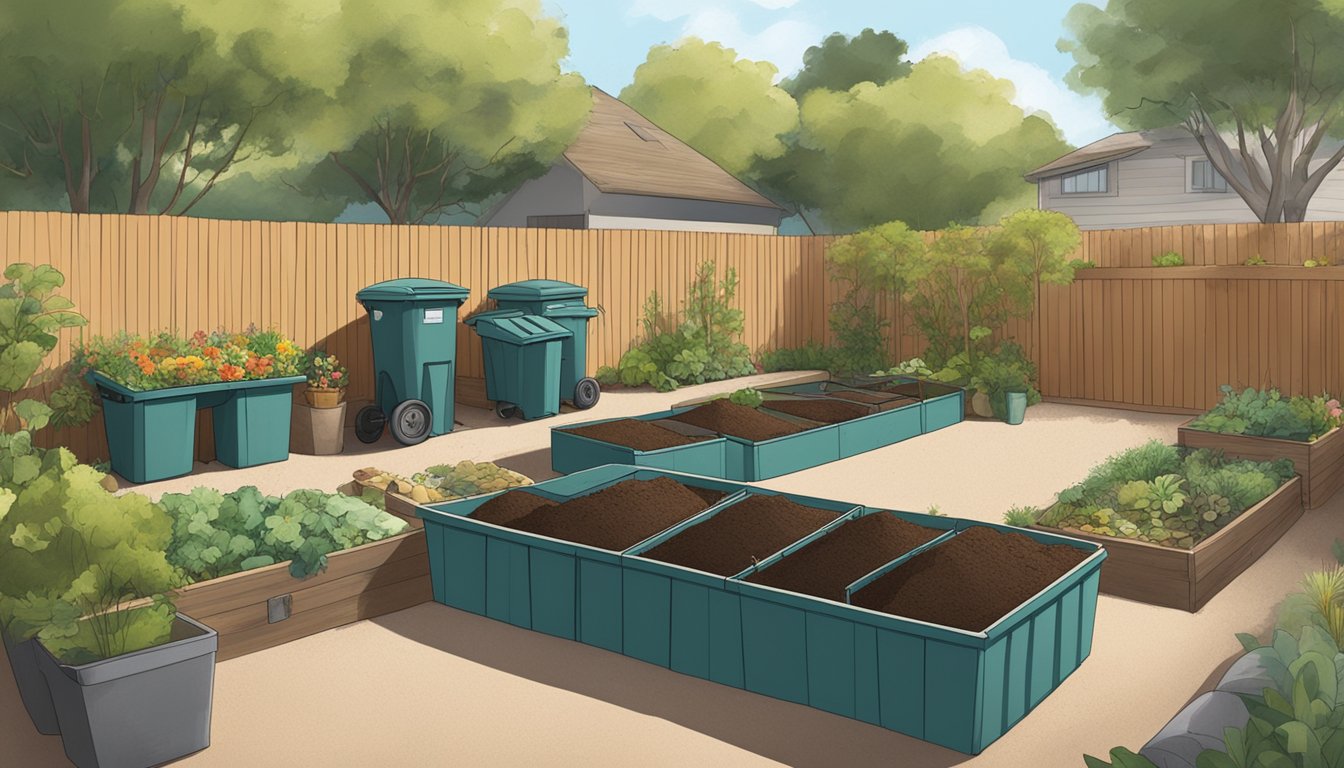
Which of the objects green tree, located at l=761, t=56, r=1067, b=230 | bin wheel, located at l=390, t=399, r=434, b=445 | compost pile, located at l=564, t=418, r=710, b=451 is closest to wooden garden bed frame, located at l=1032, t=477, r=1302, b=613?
compost pile, located at l=564, t=418, r=710, b=451

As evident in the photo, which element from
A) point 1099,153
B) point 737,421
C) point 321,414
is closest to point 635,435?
point 737,421

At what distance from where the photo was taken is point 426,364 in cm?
1039

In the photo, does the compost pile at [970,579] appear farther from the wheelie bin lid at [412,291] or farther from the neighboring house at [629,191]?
the neighboring house at [629,191]

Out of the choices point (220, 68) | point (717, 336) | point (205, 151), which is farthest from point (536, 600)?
point (205, 151)

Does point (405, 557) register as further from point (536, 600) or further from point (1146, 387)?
point (1146, 387)

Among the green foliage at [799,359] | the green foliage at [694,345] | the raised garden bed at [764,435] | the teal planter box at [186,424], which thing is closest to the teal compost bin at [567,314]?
the green foliage at [694,345]

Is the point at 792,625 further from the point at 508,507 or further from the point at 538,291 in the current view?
the point at 538,291

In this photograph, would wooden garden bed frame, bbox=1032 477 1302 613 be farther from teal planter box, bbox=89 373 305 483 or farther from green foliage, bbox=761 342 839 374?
green foliage, bbox=761 342 839 374

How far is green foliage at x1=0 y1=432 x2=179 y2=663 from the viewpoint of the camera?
149 inches

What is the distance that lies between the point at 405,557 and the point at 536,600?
0.80 meters

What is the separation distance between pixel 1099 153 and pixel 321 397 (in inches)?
826

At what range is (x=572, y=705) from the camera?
448 cm

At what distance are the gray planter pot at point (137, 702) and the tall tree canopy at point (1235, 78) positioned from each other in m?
20.5

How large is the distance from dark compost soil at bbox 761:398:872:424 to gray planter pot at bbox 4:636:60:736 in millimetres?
6881
